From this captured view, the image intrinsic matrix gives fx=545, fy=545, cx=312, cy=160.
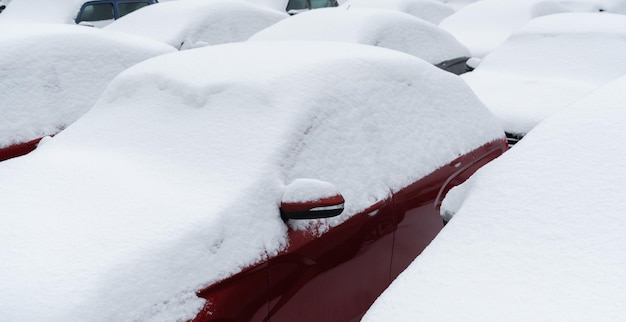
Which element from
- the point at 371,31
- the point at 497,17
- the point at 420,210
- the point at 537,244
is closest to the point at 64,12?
the point at 371,31

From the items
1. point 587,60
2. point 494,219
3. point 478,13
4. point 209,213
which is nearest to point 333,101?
point 209,213

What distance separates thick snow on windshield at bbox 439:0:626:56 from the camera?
7.85 metres

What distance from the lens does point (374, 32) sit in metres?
5.44

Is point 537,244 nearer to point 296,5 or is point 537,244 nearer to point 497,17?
point 497,17

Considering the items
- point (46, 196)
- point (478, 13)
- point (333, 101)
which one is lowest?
point (478, 13)

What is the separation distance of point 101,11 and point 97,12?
0.07m

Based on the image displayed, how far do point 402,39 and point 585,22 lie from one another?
1.96m

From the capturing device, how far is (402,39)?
18.6ft

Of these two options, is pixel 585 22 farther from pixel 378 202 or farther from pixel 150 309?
pixel 150 309

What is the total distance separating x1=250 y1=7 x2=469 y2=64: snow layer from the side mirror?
3410 mm

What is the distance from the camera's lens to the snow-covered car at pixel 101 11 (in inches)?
313

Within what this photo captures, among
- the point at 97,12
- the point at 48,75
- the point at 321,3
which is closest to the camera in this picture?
the point at 48,75

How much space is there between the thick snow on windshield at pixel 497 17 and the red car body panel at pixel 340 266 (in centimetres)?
529

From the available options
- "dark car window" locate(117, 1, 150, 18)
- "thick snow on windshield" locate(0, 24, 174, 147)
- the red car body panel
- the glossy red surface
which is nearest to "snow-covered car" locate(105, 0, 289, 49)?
"dark car window" locate(117, 1, 150, 18)
